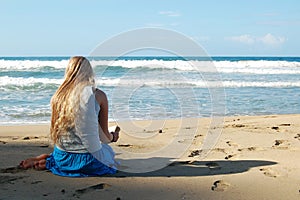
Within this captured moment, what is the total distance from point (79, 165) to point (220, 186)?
1364mm

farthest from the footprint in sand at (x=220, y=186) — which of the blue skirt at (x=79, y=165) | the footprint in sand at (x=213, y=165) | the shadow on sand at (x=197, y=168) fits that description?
the blue skirt at (x=79, y=165)

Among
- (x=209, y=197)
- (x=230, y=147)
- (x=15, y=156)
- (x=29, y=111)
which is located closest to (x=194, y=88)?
(x=29, y=111)

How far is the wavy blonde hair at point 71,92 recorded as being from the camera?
382 centimetres

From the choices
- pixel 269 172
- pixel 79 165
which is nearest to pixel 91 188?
pixel 79 165

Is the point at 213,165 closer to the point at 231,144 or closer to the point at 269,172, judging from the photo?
the point at 269,172

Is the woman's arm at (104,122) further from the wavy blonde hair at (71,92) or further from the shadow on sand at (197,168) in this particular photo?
the shadow on sand at (197,168)

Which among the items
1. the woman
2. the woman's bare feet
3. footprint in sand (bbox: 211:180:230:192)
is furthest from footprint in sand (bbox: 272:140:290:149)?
the woman's bare feet

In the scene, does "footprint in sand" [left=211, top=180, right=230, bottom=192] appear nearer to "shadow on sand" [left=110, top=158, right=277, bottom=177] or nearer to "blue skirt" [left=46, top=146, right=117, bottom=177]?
"shadow on sand" [left=110, top=158, right=277, bottom=177]

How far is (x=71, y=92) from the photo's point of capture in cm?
382

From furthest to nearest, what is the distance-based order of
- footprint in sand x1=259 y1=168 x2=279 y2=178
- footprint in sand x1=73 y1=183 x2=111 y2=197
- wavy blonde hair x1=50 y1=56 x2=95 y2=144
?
footprint in sand x1=259 y1=168 x2=279 y2=178
wavy blonde hair x1=50 y1=56 x2=95 y2=144
footprint in sand x1=73 y1=183 x2=111 y2=197

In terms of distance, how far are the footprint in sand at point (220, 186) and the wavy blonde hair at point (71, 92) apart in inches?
56.7

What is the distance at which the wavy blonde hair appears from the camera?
12.5 ft

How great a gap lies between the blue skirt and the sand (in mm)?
107

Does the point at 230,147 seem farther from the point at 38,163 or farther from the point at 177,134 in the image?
the point at 38,163
